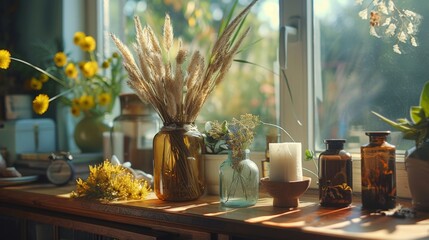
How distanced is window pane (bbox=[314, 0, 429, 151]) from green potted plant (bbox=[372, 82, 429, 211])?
220 mm

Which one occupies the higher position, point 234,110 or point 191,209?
point 234,110

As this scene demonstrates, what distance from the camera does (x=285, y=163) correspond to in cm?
133

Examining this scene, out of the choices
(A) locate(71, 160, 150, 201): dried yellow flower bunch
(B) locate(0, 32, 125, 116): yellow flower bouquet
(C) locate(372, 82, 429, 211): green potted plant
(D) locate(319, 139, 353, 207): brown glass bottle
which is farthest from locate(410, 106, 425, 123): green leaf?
(B) locate(0, 32, 125, 116): yellow flower bouquet

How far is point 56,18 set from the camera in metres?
2.32

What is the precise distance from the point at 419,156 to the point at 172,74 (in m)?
0.69

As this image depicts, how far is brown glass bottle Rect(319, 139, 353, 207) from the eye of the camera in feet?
4.33

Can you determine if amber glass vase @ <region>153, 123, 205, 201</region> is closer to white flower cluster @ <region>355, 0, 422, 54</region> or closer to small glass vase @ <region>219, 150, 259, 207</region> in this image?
small glass vase @ <region>219, 150, 259, 207</region>

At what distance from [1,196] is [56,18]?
873 millimetres

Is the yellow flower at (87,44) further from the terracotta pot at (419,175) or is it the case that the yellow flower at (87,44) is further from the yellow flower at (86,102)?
the terracotta pot at (419,175)

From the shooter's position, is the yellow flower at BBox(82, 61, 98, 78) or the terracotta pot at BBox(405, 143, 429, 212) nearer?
the terracotta pot at BBox(405, 143, 429, 212)

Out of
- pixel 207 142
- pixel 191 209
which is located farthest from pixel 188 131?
pixel 191 209

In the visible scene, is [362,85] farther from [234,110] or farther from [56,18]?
[56,18]

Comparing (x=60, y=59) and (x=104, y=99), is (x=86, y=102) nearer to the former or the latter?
(x=104, y=99)

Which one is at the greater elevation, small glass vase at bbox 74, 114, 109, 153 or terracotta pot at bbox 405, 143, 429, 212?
small glass vase at bbox 74, 114, 109, 153
